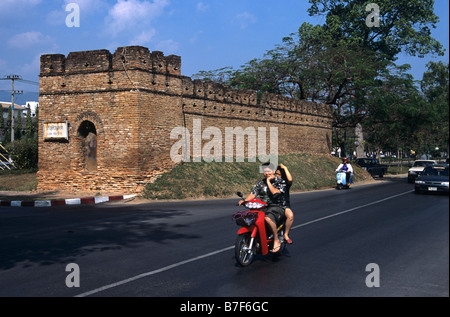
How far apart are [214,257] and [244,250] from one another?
83 centimetres

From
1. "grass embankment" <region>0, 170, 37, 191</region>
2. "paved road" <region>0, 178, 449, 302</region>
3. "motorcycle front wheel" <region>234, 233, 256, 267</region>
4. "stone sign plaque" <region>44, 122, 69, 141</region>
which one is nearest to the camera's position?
"paved road" <region>0, 178, 449, 302</region>

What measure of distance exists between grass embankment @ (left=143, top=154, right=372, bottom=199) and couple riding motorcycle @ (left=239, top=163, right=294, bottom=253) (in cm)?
1127

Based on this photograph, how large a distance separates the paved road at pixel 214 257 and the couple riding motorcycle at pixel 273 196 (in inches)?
24.6

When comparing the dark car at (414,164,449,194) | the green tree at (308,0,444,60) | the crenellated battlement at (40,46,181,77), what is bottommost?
the dark car at (414,164,449,194)

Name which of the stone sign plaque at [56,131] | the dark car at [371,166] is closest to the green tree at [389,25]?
the dark car at [371,166]

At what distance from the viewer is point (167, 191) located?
18.3m

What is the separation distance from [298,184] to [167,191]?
377 inches

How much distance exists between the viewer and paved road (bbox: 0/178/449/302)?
188 inches

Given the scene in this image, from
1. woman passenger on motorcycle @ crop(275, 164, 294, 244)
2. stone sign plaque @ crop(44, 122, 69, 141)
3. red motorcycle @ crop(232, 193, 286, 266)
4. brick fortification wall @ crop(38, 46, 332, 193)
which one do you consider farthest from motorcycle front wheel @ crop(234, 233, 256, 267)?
stone sign plaque @ crop(44, 122, 69, 141)

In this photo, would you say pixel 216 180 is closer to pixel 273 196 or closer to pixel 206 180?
pixel 206 180

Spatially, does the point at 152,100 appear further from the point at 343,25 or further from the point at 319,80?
the point at 343,25

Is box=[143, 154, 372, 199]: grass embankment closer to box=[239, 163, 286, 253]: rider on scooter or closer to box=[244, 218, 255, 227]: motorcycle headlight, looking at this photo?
box=[239, 163, 286, 253]: rider on scooter

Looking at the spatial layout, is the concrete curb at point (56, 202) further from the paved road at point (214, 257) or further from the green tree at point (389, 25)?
the green tree at point (389, 25)

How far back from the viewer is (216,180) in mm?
20516
